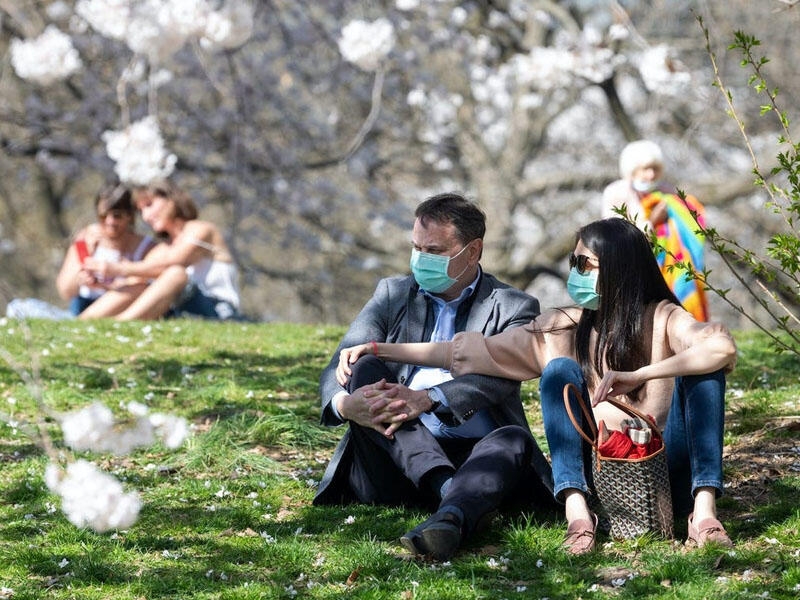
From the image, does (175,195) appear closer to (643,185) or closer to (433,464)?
(643,185)

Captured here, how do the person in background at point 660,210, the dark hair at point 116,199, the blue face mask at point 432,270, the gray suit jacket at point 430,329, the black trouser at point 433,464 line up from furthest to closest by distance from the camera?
1. the dark hair at point 116,199
2. the person in background at point 660,210
3. the blue face mask at point 432,270
4. the gray suit jacket at point 430,329
5. the black trouser at point 433,464

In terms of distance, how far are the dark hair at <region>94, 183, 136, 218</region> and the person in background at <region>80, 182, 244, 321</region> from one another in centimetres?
9

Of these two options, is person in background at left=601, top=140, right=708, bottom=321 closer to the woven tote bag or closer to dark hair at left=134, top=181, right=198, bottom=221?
dark hair at left=134, top=181, right=198, bottom=221

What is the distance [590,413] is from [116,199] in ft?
19.1

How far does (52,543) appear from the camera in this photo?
3.97 m

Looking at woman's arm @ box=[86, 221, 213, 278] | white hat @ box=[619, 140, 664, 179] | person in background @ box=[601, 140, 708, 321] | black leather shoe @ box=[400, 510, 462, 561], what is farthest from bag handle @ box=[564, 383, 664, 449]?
woman's arm @ box=[86, 221, 213, 278]

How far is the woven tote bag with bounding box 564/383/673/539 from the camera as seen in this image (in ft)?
11.8

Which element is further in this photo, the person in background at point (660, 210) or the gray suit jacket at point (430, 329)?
the person in background at point (660, 210)

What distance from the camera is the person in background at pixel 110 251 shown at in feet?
29.2

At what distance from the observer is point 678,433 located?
12.5 feet

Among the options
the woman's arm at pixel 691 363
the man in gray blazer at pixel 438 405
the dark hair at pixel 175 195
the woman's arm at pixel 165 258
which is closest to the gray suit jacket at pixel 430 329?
the man in gray blazer at pixel 438 405

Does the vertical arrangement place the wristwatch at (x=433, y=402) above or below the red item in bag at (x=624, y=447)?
above

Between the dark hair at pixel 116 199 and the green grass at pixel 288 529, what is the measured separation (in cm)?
253

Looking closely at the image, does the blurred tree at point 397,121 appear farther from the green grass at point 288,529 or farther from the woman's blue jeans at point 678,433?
the woman's blue jeans at point 678,433
